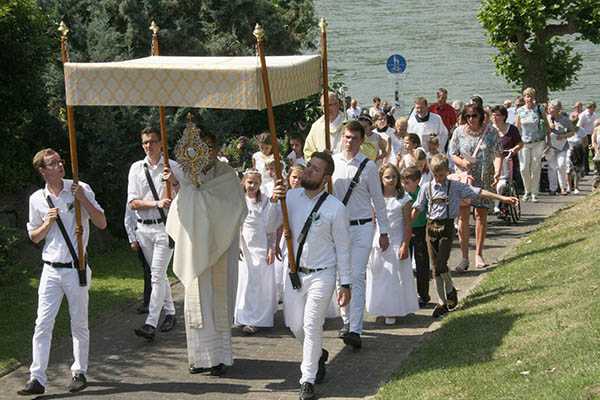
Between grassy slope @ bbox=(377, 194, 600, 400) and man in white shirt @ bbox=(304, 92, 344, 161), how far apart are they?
221 cm

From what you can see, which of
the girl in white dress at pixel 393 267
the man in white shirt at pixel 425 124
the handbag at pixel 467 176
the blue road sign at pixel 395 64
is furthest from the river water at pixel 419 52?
the girl in white dress at pixel 393 267

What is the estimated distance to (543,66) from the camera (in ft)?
102

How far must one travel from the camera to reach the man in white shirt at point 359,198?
12.2m

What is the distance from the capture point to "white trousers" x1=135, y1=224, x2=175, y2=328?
1271 centimetres

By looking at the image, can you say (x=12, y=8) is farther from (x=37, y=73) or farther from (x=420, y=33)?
(x=420, y=33)

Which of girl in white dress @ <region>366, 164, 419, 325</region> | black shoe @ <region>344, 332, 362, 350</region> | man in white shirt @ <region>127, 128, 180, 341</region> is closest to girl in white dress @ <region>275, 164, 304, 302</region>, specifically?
girl in white dress @ <region>366, 164, 419, 325</region>

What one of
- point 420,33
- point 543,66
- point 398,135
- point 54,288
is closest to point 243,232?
point 54,288

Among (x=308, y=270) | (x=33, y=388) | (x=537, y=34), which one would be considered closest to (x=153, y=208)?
(x=33, y=388)

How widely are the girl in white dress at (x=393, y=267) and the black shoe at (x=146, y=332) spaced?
223 cm

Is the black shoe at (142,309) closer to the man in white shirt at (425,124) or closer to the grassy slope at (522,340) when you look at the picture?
the grassy slope at (522,340)

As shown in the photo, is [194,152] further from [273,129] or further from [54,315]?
[54,315]

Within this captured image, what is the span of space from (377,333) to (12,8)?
6589mm

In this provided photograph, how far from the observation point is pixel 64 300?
15234 millimetres

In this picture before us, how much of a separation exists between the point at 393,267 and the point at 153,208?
2508 millimetres
